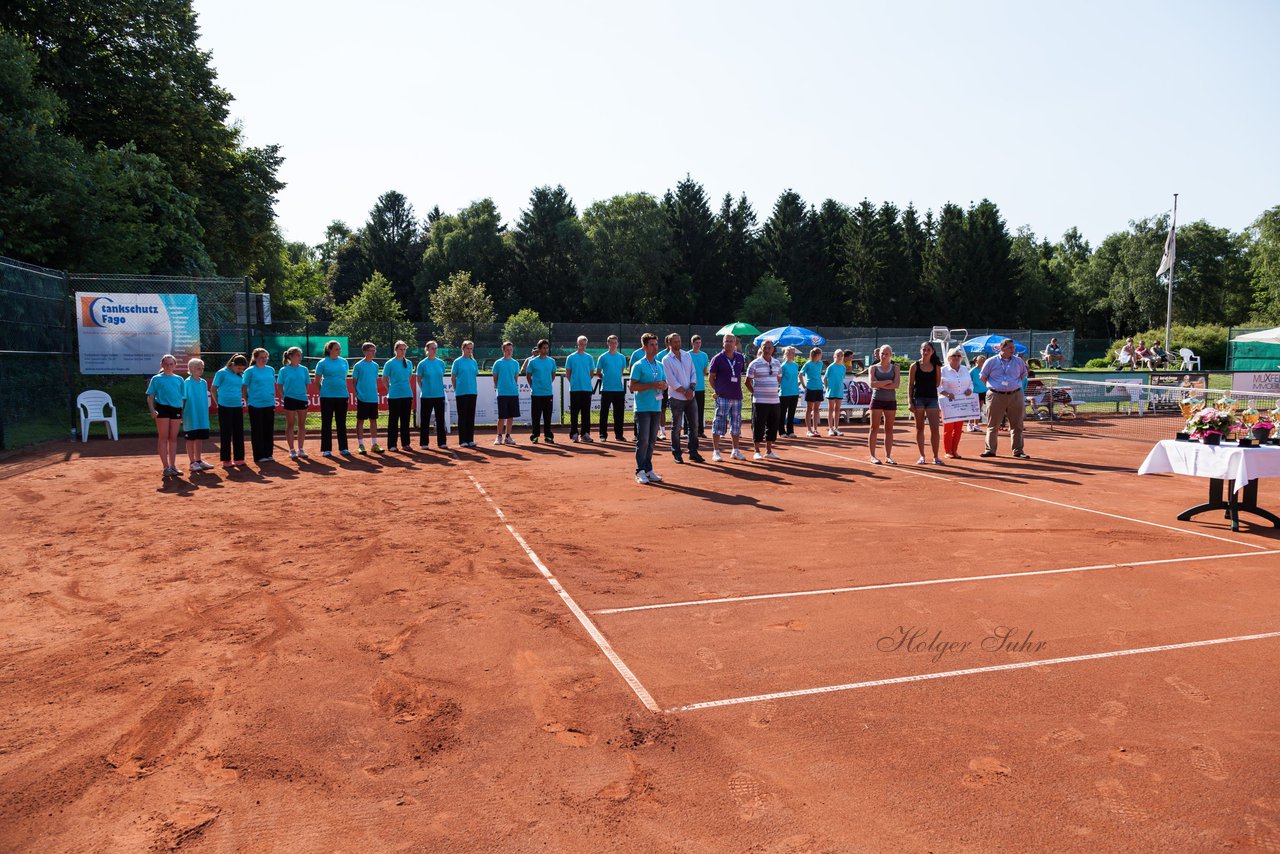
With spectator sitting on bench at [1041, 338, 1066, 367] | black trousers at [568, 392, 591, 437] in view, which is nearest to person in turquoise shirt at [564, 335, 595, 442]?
black trousers at [568, 392, 591, 437]

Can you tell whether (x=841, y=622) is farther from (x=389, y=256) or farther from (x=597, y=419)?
(x=389, y=256)

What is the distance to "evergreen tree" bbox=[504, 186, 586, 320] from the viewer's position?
7331 centimetres

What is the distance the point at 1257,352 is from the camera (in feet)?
112

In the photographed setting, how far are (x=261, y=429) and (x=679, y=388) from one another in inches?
282

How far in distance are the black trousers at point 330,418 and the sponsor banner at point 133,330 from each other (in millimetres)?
5218

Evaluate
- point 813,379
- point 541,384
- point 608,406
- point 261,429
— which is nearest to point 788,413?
point 813,379

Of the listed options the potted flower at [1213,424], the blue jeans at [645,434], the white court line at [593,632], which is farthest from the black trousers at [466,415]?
the potted flower at [1213,424]

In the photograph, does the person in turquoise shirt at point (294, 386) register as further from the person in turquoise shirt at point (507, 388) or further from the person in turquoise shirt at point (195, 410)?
the person in turquoise shirt at point (507, 388)

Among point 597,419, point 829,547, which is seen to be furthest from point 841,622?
point 597,419

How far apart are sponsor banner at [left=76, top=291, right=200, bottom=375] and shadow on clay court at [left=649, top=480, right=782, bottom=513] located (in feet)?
41.3

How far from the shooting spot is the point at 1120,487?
12.1m

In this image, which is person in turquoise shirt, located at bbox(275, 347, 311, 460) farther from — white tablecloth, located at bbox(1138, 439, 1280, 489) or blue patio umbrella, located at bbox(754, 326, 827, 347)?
blue patio umbrella, located at bbox(754, 326, 827, 347)

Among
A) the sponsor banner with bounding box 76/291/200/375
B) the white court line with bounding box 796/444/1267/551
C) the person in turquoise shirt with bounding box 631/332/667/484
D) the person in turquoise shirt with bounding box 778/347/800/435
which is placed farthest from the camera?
the person in turquoise shirt with bounding box 778/347/800/435

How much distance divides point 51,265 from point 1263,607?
2547cm
